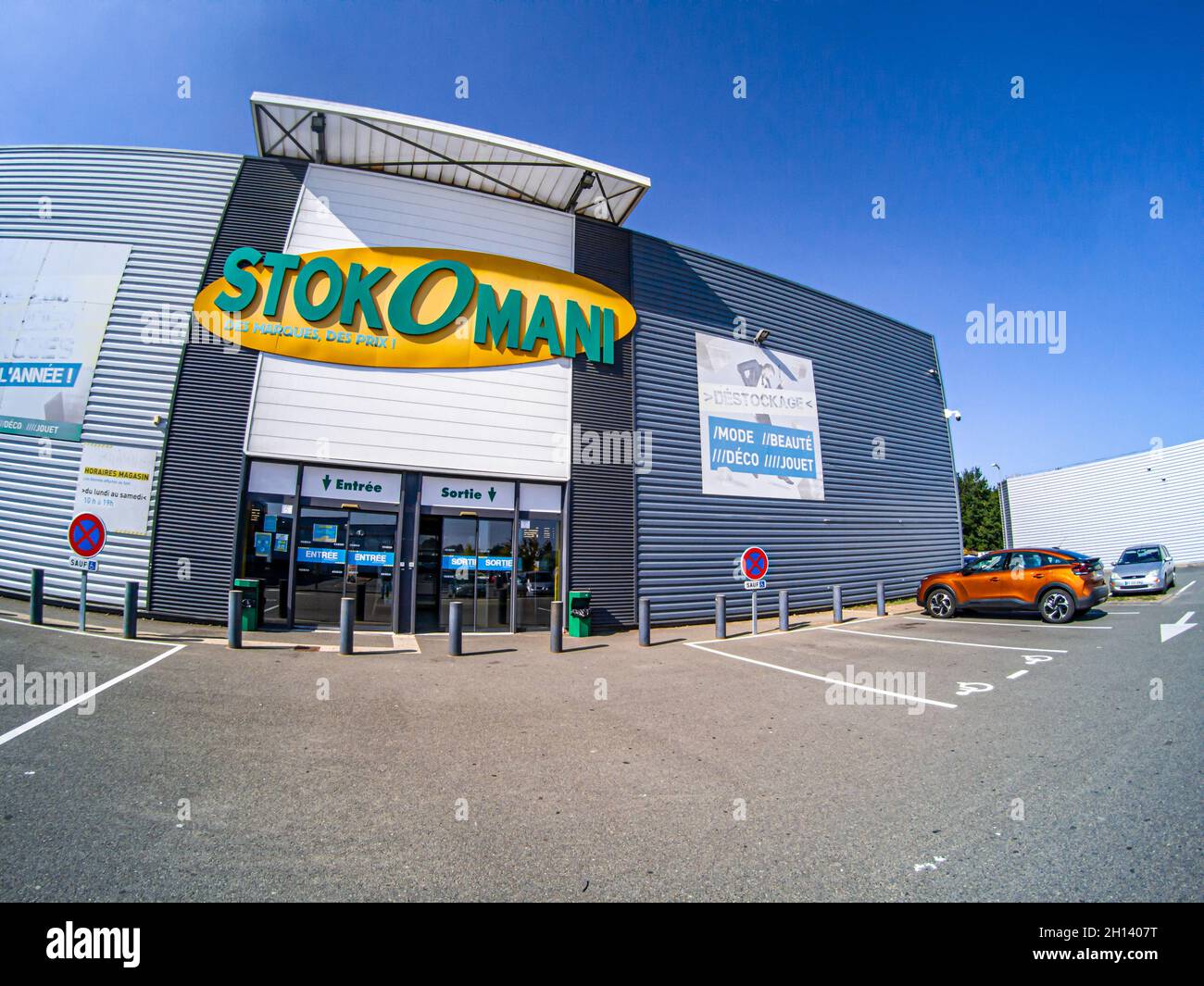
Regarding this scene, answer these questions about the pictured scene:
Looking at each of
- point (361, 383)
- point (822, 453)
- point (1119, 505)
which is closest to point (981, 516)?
point (1119, 505)

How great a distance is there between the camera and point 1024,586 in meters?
12.0

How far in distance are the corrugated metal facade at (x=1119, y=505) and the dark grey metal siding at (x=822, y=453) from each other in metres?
22.3

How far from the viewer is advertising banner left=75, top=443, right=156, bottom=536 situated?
10.8m

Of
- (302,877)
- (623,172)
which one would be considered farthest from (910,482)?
(302,877)

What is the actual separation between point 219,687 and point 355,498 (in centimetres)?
541

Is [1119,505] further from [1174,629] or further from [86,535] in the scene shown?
[86,535]

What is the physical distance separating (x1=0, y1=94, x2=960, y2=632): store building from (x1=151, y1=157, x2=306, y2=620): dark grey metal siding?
0.15 ft

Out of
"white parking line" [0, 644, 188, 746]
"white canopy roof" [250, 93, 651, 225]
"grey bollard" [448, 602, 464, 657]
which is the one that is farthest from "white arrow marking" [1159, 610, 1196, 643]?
"white parking line" [0, 644, 188, 746]

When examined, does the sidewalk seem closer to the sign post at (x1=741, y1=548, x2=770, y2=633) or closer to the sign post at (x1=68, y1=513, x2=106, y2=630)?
the sign post at (x1=68, y1=513, x2=106, y2=630)

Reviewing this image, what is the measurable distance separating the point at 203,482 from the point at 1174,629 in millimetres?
19337

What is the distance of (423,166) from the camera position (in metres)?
12.7

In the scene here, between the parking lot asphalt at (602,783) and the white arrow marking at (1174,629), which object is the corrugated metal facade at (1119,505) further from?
the parking lot asphalt at (602,783)

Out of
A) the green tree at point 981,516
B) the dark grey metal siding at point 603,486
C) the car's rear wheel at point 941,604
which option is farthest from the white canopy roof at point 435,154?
the green tree at point 981,516
